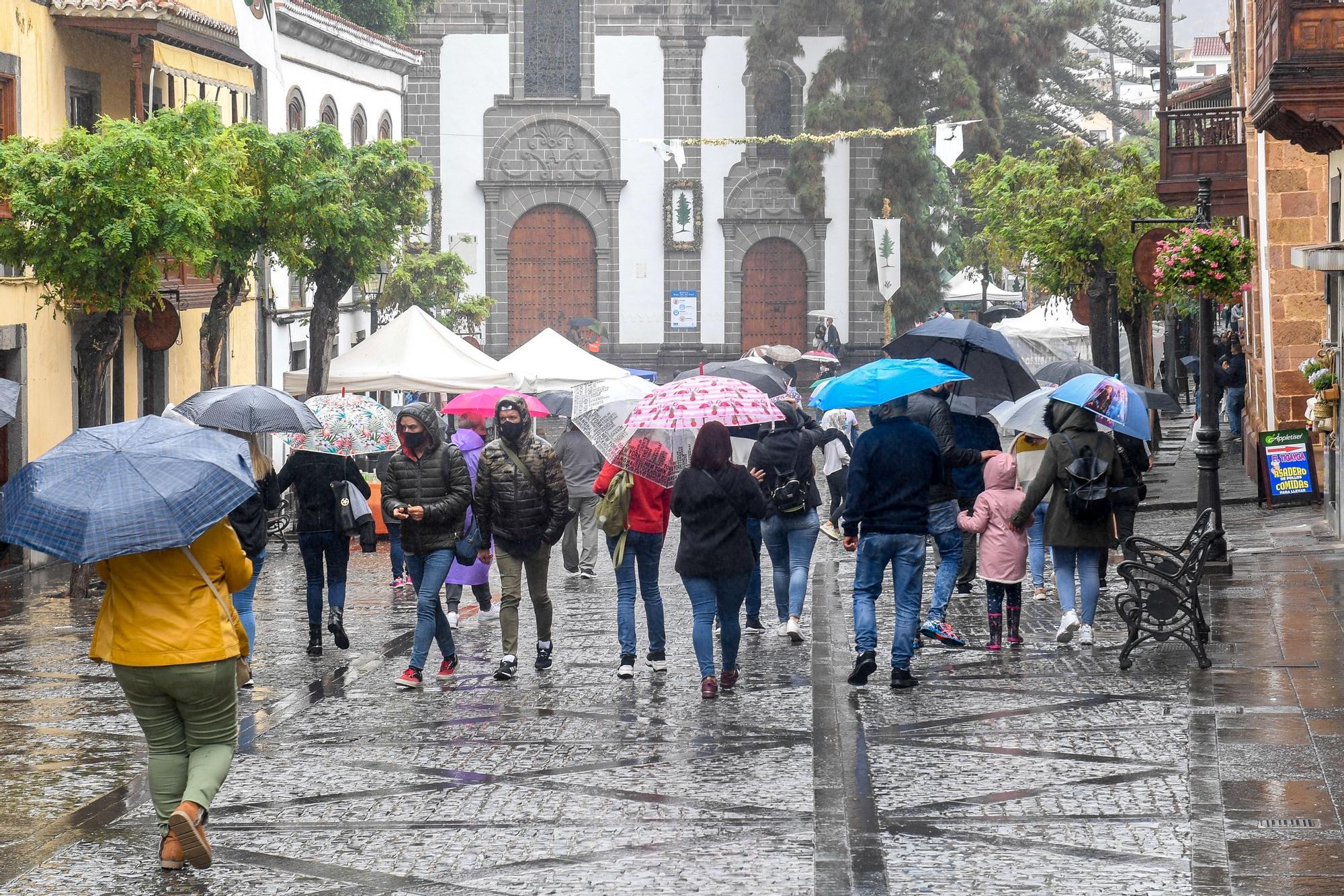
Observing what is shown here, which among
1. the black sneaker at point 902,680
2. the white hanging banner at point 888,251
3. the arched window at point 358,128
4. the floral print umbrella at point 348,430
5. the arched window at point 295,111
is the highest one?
the arched window at point 358,128

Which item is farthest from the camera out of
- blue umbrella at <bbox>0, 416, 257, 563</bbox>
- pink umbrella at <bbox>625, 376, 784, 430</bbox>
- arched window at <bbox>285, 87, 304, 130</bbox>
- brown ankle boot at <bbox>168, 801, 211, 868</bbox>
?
arched window at <bbox>285, 87, 304, 130</bbox>

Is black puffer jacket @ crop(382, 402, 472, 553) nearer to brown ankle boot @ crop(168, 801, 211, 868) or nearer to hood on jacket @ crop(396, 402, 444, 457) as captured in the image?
hood on jacket @ crop(396, 402, 444, 457)

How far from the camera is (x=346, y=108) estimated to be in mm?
33875

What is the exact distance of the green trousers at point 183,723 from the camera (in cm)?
724

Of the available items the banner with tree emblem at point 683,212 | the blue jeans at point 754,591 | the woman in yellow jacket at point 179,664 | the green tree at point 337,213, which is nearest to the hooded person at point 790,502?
the blue jeans at point 754,591

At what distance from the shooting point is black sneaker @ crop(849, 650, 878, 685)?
10891mm

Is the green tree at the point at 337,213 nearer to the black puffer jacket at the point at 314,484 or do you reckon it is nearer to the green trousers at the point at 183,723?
the black puffer jacket at the point at 314,484

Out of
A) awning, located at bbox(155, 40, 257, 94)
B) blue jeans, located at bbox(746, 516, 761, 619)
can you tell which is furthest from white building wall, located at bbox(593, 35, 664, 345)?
blue jeans, located at bbox(746, 516, 761, 619)

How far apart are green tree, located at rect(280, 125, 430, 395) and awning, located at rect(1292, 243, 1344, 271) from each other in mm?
10221

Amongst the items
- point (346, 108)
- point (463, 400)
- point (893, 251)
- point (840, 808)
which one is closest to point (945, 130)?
point (893, 251)

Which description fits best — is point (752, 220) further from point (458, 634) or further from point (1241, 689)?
point (1241, 689)

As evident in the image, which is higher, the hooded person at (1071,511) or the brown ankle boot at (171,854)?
the hooded person at (1071,511)

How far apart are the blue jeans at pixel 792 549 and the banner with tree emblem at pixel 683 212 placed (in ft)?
114

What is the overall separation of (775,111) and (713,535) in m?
37.9
